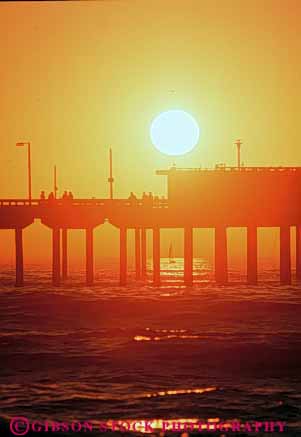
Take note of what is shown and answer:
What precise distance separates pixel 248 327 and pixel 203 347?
33.4 ft

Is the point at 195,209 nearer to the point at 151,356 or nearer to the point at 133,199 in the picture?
→ the point at 133,199

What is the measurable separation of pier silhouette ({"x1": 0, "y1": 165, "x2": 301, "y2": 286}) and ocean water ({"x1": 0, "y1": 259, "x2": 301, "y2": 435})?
5.89 metres

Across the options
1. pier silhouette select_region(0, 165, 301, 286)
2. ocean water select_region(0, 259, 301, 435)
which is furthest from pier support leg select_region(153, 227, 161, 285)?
ocean water select_region(0, 259, 301, 435)

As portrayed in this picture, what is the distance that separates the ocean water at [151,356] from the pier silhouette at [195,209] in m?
5.89

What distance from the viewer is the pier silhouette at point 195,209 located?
77.6 meters

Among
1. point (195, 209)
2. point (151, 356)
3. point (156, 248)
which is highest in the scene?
point (195, 209)

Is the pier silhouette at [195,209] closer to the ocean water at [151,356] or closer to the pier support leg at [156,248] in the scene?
the pier support leg at [156,248]

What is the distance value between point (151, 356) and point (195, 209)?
3674cm

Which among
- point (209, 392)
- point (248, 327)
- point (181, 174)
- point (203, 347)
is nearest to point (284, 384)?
point (209, 392)

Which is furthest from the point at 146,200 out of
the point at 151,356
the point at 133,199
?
the point at 151,356

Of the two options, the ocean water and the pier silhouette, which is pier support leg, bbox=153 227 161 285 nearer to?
the pier silhouette

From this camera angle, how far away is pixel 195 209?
7975 cm

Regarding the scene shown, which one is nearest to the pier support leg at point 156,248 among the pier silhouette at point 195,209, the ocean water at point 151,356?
the pier silhouette at point 195,209

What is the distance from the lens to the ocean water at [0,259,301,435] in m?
31.5
